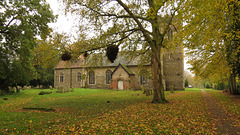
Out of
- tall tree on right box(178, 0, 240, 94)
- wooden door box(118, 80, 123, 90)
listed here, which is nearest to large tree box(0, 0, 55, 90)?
tall tree on right box(178, 0, 240, 94)

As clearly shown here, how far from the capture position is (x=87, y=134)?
5168 millimetres

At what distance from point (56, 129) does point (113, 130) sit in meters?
2.20

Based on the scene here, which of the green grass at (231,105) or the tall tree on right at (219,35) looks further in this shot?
the tall tree on right at (219,35)

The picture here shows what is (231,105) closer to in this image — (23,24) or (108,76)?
(23,24)

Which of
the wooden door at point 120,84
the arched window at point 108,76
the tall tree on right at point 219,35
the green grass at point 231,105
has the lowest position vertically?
the green grass at point 231,105

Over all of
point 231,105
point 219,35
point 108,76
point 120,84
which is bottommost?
point 231,105

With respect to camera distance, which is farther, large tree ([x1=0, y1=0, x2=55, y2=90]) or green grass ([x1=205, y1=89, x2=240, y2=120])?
large tree ([x1=0, y1=0, x2=55, y2=90])

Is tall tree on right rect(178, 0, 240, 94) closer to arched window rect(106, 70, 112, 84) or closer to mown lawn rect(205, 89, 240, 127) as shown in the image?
mown lawn rect(205, 89, 240, 127)

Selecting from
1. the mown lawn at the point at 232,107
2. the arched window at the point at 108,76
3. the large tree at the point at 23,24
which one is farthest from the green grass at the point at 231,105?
the arched window at the point at 108,76

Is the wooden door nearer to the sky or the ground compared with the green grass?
nearer to the sky

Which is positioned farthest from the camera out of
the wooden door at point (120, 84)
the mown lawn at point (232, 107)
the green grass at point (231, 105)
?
the wooden door at point (120, 84)

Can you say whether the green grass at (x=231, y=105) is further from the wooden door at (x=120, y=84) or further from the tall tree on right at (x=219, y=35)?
the wooden door at (x=120, y=84)

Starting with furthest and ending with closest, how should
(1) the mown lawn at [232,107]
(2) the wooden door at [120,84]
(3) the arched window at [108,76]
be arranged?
(3) the arched window at [108,76] → (2) the wooden door at [120,84] → (1) the mown lawn at [232,107]

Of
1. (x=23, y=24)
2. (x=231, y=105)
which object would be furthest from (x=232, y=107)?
(x=23, y=24)
